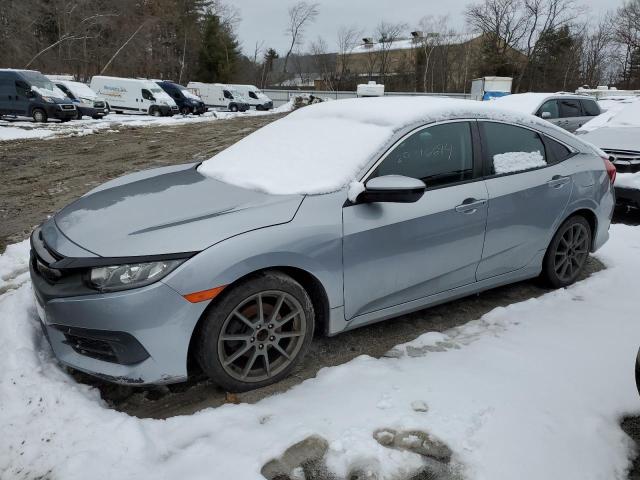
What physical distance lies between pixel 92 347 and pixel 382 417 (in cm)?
145

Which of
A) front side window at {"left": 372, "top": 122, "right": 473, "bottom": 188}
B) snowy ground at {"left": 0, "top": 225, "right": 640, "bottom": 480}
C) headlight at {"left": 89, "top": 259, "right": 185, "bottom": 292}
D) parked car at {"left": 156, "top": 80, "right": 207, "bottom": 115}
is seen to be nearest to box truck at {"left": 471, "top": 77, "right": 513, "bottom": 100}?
parked car at {"left": 156, "top": 80, "right": 207, "bottom": 115}

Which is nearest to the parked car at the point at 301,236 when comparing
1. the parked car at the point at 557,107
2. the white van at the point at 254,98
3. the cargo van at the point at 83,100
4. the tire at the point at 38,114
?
the parked car at the point at 557,107

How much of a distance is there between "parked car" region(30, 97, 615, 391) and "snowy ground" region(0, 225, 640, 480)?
227 mm

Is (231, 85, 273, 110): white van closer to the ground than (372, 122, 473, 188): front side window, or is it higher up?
higher up

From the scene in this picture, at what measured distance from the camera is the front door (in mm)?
2861

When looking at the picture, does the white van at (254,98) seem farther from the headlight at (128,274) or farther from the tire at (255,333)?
the headlight at (128,274)

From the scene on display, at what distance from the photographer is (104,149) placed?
1330 cm

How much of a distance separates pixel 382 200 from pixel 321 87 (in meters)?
63.1

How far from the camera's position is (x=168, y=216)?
105 inches

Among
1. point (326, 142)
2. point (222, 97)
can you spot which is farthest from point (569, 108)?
point (222, 97)

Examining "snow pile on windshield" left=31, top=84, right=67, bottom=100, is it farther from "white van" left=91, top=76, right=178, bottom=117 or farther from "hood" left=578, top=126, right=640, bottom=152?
"hood" left=578, top=126, right=640, bottom=152

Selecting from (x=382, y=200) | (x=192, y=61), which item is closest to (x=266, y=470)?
(x=382, y=200)

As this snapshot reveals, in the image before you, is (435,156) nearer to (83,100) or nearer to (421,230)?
→ (421,230)

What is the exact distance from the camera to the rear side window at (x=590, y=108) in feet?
39.7
